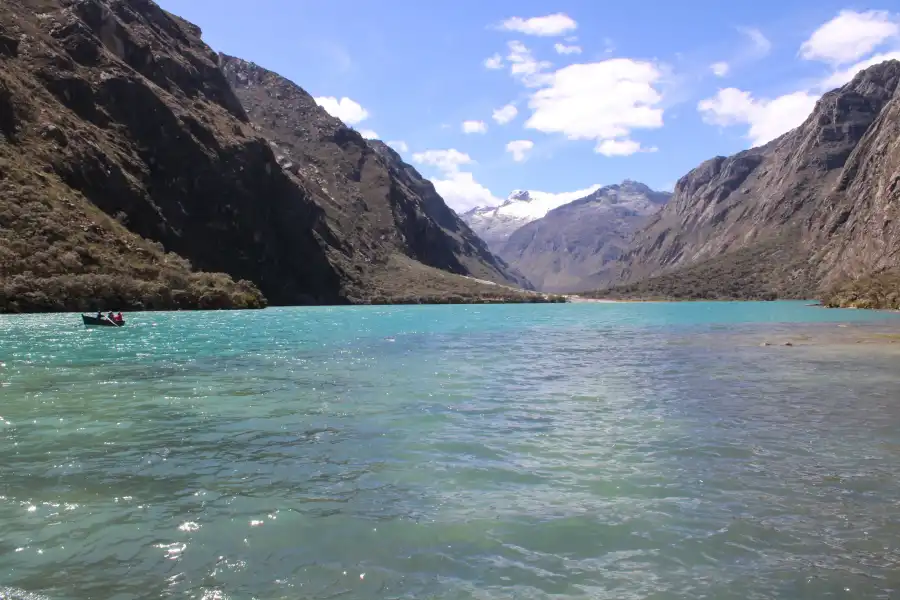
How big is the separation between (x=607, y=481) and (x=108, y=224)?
524 feet

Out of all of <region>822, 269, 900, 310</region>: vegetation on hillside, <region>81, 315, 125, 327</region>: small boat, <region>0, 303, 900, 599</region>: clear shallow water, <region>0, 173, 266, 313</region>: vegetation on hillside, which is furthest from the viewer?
<region>822, 269, 900, 310</region>: vegetation on hillside

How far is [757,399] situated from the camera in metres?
27.6

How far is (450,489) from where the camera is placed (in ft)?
50.5

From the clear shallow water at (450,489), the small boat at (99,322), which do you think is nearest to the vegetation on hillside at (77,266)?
the small boat at (99,322)

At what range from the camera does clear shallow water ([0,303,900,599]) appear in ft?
35.1

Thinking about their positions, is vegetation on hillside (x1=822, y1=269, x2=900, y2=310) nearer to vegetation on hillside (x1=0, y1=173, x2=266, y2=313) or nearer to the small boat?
the small boat

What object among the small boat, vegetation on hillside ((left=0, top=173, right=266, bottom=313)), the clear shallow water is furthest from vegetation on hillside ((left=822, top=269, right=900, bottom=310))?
vegetation on hillside ((left=0, top=173, right=266, bottom=313))

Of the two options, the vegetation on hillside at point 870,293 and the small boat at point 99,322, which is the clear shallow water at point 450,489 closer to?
the small boat at point 99,322

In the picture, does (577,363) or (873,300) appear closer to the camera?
(577,363)

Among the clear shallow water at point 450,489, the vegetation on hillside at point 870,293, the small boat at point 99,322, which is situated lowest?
the clear shallow water at point 450,489

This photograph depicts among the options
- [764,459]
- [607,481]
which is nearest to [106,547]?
[607,481]

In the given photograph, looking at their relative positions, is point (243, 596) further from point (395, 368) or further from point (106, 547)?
point (395, 368)

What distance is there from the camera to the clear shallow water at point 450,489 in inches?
421

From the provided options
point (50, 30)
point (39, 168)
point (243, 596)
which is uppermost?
point (50, 30)
